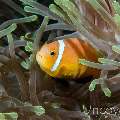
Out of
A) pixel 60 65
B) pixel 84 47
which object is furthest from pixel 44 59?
pixel 84 47

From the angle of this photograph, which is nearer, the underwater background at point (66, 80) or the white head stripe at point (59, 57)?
the underwater background at point (66, 80)

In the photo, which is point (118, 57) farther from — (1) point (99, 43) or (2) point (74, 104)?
(2) point (74, 104)

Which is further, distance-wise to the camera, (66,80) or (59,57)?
(66,80)

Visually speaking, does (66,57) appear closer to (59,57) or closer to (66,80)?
(59,57)

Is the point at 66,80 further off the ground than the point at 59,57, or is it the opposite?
the point at 59,57

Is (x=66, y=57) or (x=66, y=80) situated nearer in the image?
(x=66, y=57)

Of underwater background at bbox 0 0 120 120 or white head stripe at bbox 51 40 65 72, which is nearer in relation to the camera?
underwater background at bbox 0 0 120 120

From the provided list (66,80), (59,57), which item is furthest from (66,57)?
(66,80)

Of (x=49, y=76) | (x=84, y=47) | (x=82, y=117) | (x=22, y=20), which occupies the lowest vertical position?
(x=82, y=117)
